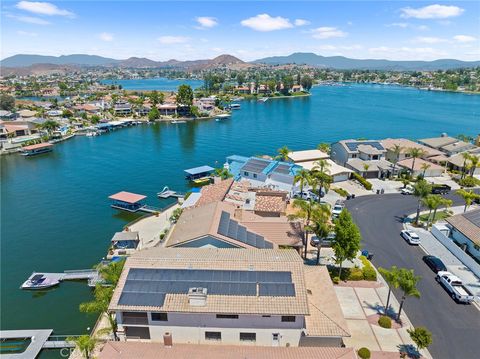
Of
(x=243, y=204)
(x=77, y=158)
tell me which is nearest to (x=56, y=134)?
(x=77, y=158)

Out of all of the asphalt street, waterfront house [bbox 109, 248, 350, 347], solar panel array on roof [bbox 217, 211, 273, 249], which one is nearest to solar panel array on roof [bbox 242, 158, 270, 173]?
the asphalt street

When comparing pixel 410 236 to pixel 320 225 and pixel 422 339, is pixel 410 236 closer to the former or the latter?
pixel 320 225

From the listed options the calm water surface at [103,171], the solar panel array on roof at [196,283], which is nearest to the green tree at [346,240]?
the solar panel array on roof at [196,283]

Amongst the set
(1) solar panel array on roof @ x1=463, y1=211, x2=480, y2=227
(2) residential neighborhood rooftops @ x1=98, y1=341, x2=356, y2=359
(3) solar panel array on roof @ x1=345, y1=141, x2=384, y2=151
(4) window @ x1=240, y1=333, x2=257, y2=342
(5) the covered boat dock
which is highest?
(3) solar panel array on roof @ x1=345, y1=141, x2=384, y2=151

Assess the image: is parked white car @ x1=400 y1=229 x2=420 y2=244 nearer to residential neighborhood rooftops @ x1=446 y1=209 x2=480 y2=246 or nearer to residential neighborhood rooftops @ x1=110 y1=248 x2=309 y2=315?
residential neighborhood rooftops @ x1=446 y1=209 x2=480 y2=246

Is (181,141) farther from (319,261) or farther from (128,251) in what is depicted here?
(319,261)
